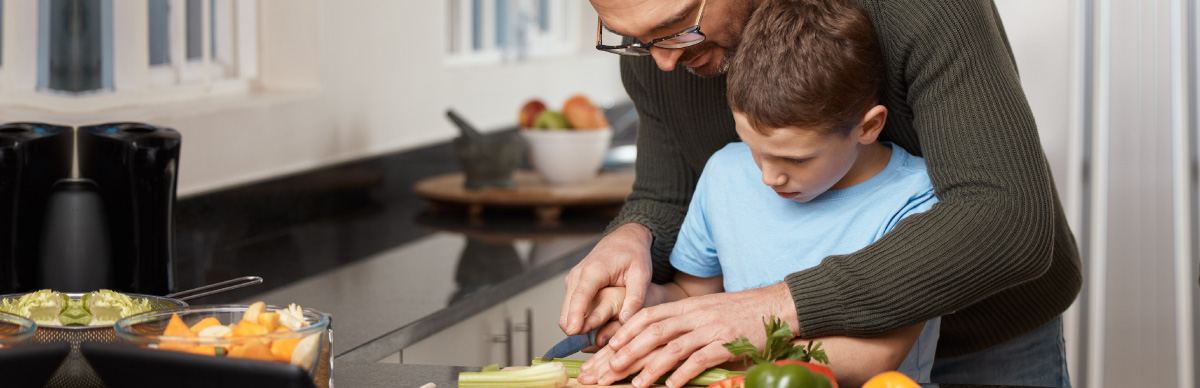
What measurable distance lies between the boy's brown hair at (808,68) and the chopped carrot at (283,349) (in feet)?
1.67

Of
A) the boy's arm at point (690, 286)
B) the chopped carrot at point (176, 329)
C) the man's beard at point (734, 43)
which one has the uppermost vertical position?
the man's beard at point (734, 43)

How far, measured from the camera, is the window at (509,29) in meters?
3.38

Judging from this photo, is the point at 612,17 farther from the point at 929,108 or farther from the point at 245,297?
the point at 245,297

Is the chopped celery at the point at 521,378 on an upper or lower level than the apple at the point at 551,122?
upper

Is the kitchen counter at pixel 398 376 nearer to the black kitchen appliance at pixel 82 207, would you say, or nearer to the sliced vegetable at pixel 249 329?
the sliced vegetable at pixel 249 329

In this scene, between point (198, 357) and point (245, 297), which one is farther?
point (245, 297)

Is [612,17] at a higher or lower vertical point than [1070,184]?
higher

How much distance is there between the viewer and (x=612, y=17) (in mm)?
1283

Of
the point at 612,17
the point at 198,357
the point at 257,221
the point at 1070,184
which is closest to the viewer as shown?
the point at 198,357

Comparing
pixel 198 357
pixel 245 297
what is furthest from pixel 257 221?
pixel 198 357

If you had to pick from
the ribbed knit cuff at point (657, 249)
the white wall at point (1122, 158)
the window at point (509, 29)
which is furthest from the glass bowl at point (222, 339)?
the window at point (509, 29)

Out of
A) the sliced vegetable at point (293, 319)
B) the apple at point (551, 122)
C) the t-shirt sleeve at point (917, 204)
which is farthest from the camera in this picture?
the apple at point (551, 122)

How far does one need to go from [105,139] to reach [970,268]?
103cm

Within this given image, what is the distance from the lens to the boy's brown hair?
115 cm
